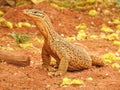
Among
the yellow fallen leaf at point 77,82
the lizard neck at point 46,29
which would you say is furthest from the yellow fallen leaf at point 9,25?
the yellow fallen leaf at point 77,82

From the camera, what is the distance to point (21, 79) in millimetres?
8477

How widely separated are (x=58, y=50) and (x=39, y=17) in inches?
26.3

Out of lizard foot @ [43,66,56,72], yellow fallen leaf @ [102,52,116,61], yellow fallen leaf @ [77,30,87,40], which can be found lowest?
yellow fallen leaf @ [77,30,87,40]

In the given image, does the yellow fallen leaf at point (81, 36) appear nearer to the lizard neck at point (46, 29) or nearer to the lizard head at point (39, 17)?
the lizard neck at point (46, 29)

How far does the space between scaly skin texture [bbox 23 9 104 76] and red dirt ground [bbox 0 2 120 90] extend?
0.13m

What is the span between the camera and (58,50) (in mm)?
8945

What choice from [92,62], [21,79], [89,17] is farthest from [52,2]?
[21,79]

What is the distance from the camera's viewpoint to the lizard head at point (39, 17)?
28.2ft

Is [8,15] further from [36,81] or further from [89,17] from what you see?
[36,81]

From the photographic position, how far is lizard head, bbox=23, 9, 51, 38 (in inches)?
338

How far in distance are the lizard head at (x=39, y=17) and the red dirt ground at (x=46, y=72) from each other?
768 millimetres

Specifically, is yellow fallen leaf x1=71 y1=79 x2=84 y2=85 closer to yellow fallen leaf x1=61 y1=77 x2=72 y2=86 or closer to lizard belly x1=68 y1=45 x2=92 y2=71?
yellow fallen leaf x1=61 y1=77 x2=72 y2=86

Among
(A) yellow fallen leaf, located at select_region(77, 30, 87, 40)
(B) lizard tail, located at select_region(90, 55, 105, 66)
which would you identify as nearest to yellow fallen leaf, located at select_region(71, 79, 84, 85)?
(B) lizard tail, located at select_region(90, 55, 105, 66)

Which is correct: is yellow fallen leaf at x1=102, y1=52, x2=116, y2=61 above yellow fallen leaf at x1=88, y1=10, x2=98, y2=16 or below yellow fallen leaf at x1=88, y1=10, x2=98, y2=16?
above
